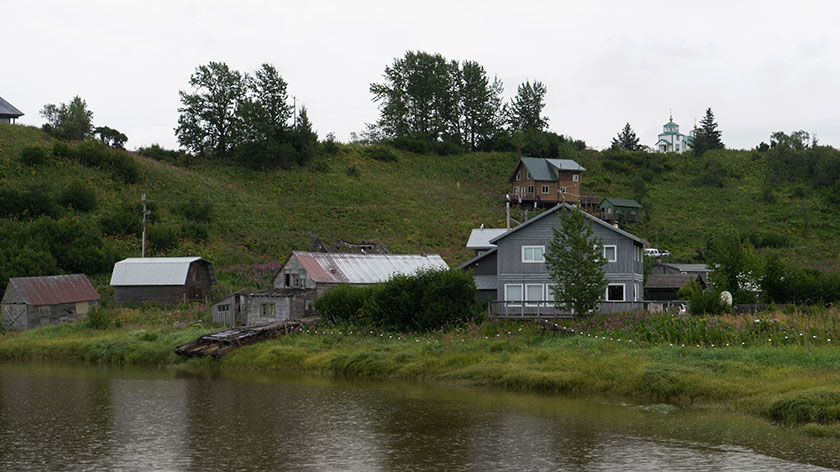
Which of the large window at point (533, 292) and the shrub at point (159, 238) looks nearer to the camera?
the large window at point (533, 292)

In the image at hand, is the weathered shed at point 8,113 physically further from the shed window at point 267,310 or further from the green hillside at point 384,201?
the shed window at point 267,310

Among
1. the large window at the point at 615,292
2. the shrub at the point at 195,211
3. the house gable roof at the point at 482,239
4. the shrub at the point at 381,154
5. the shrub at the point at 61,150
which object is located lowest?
the large window at the point at 615,292

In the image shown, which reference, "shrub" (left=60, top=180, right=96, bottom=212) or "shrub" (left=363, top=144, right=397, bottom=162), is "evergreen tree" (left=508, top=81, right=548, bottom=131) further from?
"shrub" (left=60, top=180, right=96, bottom=212)

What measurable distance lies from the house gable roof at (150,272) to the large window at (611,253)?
3295cm

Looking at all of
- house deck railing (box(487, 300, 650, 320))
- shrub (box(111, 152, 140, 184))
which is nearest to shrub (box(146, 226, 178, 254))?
shrub (box(111, 152, 140, 184))

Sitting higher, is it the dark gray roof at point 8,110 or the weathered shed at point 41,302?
the dark gray roof at point 8,110

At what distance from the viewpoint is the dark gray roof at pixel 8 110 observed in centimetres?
11575

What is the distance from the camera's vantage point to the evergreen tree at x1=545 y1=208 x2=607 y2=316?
43.8 m

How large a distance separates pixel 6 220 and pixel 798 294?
224ft

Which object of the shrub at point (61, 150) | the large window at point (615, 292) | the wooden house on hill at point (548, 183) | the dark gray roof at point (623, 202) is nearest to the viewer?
the large window at point (615, 292)

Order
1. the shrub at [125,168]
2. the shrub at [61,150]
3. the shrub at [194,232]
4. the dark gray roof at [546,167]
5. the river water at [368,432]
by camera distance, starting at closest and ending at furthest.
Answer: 1. the river water at [368,432]
2. the shrub at [194,232]
3. the shrub at [125,168]
4. the shrub at [61,150]
5. the dark gray roof at [546,167]

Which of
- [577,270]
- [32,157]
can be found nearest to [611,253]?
[577,270]

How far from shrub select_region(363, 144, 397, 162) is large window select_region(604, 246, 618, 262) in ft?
260

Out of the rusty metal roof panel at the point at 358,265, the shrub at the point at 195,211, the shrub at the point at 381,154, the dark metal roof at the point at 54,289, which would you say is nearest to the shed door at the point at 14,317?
the dark metal roof at the point at 54,289
